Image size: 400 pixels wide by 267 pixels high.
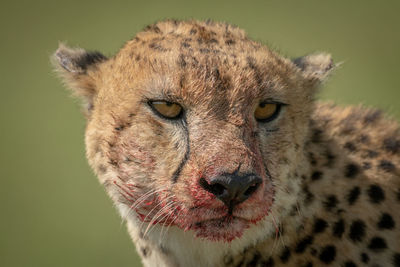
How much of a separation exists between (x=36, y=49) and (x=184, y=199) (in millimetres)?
6244

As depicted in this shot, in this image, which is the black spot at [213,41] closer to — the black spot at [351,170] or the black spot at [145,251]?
the black spot at [351,170]

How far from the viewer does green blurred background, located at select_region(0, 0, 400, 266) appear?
4.85 metres

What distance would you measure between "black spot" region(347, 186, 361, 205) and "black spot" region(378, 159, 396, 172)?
0.58 ft

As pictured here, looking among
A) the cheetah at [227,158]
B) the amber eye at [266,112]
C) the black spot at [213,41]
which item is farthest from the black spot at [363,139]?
the black spot at [213,41]

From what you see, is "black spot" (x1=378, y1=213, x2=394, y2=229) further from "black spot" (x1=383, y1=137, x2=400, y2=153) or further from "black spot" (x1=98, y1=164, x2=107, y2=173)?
"black spot" (x1=98, y1=164, x2=107, y2=173)

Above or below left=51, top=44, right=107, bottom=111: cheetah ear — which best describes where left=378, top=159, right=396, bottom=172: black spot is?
below

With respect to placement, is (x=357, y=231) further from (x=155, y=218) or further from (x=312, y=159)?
(x=155, y=218)

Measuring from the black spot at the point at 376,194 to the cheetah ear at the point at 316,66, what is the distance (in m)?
0.49

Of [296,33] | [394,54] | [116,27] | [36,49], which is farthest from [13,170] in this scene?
[394,54]

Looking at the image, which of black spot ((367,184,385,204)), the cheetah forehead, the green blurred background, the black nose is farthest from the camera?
the green blurred background

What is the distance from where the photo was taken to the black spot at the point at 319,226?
223 centimetres

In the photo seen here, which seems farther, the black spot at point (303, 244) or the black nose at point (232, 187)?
the black spot at point (303, 244)

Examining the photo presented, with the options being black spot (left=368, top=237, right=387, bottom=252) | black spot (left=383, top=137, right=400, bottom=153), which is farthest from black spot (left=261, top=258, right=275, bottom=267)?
black spot (left=383, top=137, right=400, bottom=153)

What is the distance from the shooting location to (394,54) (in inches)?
281
